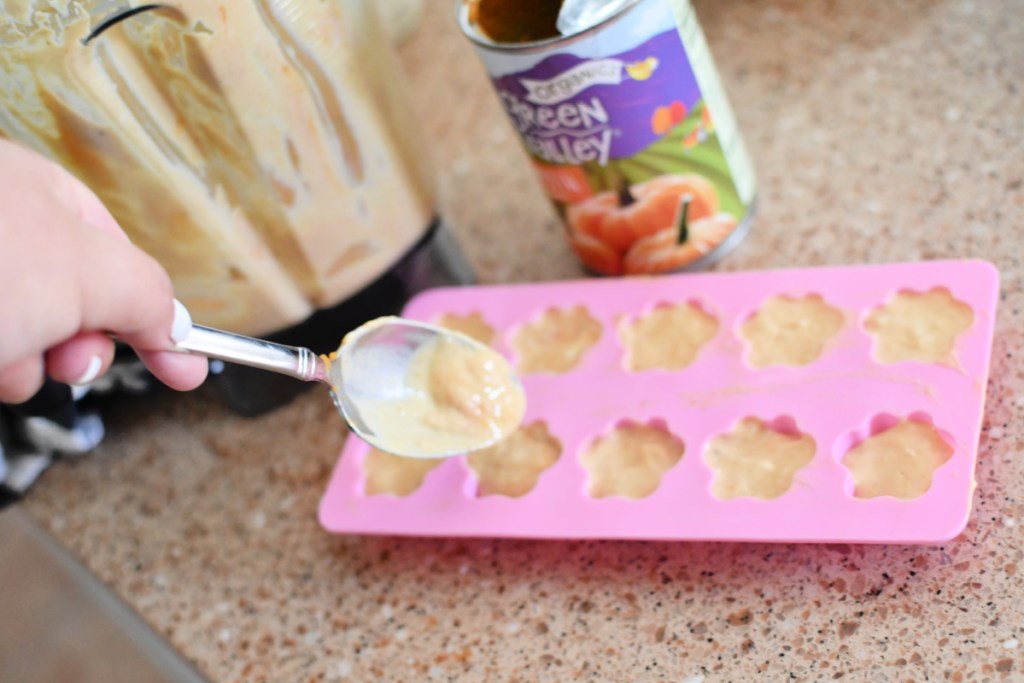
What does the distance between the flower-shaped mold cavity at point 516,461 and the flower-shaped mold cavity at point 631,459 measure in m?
0.03

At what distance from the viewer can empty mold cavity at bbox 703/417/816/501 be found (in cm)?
49

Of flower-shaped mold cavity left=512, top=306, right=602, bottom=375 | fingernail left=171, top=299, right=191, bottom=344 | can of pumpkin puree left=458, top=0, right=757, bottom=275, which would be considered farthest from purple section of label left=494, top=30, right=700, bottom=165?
fingernail left=171, top=299, right=191, bottom=344

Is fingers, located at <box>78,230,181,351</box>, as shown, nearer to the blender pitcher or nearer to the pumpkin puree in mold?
the blender pitcher

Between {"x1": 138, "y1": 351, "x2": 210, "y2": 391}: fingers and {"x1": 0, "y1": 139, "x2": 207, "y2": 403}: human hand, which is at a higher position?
{"x1": 0, "y1": 139, "x2": 207, "y2": 403}: human hand

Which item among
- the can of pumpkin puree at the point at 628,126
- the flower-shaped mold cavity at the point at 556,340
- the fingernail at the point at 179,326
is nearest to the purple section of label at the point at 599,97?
the can of pumpkin puree at the point at 628,126

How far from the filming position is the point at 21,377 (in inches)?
14.2

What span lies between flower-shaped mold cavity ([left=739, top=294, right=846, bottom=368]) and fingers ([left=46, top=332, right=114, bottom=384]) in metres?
0.33

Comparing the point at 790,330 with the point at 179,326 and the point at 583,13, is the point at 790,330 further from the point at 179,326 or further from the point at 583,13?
the point at 179,326

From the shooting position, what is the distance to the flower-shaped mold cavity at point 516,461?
0.55 metres

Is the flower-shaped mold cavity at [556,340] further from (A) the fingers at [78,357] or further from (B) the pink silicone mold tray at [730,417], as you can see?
(A) the fingers at [78,357]

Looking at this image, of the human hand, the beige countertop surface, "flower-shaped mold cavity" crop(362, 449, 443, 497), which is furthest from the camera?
"flower-shaped mold cavity" crop(362, 449, 443, 497)

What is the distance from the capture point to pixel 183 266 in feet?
1.82

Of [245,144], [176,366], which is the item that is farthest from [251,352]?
[245,144]

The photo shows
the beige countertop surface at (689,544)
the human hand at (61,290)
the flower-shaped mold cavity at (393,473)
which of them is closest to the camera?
the human hand at (61,290)
